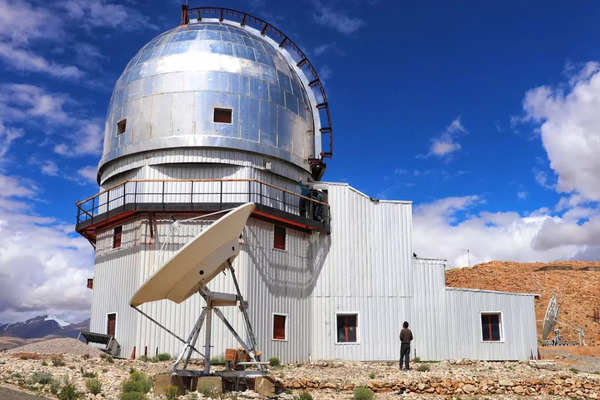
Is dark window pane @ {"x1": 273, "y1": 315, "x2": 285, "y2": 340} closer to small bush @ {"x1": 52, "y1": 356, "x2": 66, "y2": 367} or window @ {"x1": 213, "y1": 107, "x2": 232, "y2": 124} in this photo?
small bush @ {"x1": 52, "y1": 356, "x2": 66, "y2": 367}

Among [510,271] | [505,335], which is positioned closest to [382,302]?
[505,335]

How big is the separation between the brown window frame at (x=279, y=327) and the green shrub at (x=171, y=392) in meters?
9.28

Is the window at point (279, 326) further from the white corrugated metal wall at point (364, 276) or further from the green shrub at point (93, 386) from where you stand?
the green shrub at point (93, 386)

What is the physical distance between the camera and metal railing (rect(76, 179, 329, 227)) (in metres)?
21.8

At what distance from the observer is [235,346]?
2134cm

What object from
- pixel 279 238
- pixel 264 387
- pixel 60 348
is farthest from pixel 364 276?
pixel 60 348

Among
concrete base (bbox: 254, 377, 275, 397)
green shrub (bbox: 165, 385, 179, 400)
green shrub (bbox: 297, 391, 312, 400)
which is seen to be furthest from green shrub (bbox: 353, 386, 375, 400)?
green shrub (bbox: 165, 385, 179, 400)

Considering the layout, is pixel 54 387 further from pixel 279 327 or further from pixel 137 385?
pixel 279 327

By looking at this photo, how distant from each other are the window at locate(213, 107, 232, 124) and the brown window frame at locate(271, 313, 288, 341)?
8126 millimetres

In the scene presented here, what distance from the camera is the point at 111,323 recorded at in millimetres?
22719

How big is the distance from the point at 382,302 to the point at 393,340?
5.24 feet

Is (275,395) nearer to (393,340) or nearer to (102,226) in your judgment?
(393,340)

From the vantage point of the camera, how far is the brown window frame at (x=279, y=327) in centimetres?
2267

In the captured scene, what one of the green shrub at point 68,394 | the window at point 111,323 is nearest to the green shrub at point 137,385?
the green shrub at point 68,394
